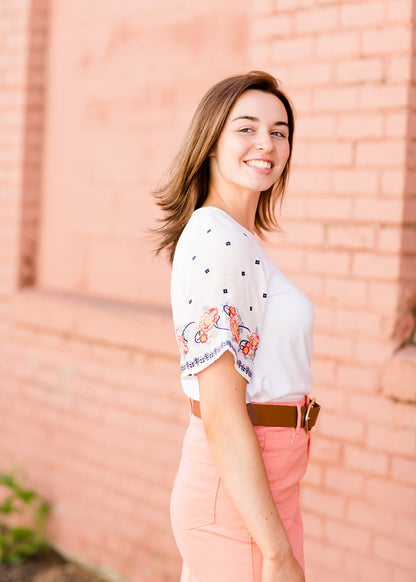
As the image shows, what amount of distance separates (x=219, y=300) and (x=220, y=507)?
1.63 ft

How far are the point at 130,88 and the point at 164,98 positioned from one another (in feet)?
0.88

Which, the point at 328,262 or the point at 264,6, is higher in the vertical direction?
the point at 264,6

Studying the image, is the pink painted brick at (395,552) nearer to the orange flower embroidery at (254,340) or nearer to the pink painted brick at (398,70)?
the orange flower embroidery at (254,340)

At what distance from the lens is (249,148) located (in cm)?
194

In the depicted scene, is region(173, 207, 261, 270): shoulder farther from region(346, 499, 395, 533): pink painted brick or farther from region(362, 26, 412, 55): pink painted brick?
region(346, 499, 395, 533): pink painted brick

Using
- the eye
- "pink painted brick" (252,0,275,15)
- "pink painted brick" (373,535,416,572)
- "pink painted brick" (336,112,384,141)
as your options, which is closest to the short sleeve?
the eye

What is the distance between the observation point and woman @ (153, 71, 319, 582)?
1663 mm

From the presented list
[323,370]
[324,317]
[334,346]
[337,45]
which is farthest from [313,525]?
[337,45]

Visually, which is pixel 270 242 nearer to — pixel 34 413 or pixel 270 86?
pixel 270 86

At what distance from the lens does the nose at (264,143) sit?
1942 millimetres

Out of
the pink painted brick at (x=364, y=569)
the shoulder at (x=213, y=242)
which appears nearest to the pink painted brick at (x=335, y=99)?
the shoulder at (x=213, y=242)

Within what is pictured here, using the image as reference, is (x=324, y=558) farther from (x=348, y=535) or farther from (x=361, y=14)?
(x=361, y=14)

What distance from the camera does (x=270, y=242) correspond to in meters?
3.25

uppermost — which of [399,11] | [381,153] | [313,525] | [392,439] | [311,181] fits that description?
[399,11]
